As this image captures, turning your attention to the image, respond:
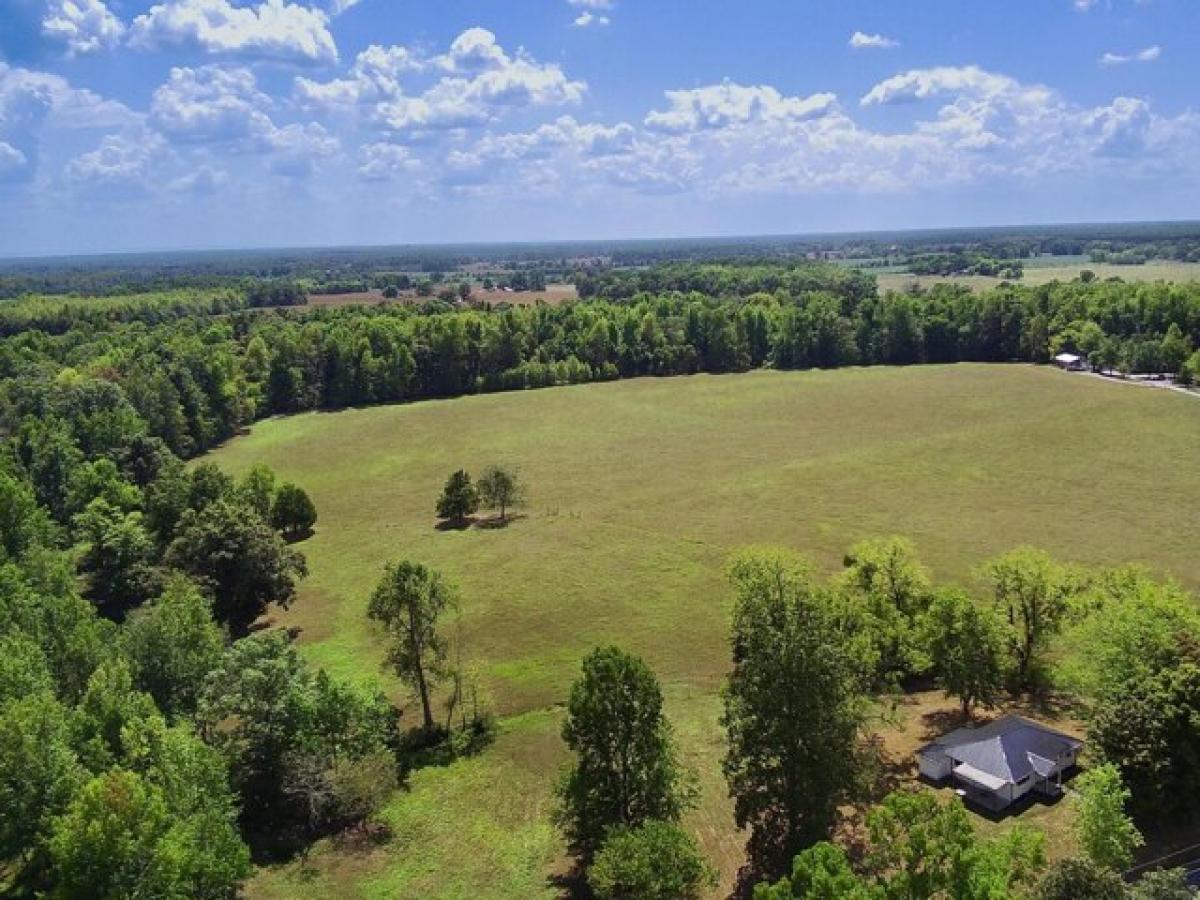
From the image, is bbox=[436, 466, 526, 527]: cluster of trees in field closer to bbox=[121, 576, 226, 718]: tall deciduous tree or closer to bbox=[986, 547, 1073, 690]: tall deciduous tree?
bbox=[121, 576, 226, 718]: tall deciduous tree

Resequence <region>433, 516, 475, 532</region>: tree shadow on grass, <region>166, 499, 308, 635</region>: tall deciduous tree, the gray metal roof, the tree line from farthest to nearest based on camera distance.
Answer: the tree line < <region>433, 516, 475, 532</region>: tree shadow on grass < <region>166, 499, 308, 635</region>: tall deciduous tree < the gray metal roof

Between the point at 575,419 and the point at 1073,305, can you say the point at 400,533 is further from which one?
the point at 1073,305

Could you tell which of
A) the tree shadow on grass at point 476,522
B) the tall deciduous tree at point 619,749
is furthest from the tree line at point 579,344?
the tall deciduous tree at point 619,749

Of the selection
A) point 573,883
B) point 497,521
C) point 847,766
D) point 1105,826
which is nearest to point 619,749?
point 573,883

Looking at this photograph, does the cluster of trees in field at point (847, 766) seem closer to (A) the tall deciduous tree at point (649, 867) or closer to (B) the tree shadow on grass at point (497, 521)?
(A) the tall deciduous tree at point (649, 867)

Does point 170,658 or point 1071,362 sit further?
point 1071,362

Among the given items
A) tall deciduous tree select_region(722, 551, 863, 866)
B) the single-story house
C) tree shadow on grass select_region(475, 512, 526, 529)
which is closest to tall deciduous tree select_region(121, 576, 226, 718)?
tall deciduous tree select_region(722, 551, 863, 866)

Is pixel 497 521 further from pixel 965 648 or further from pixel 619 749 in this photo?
pixel 619 749
